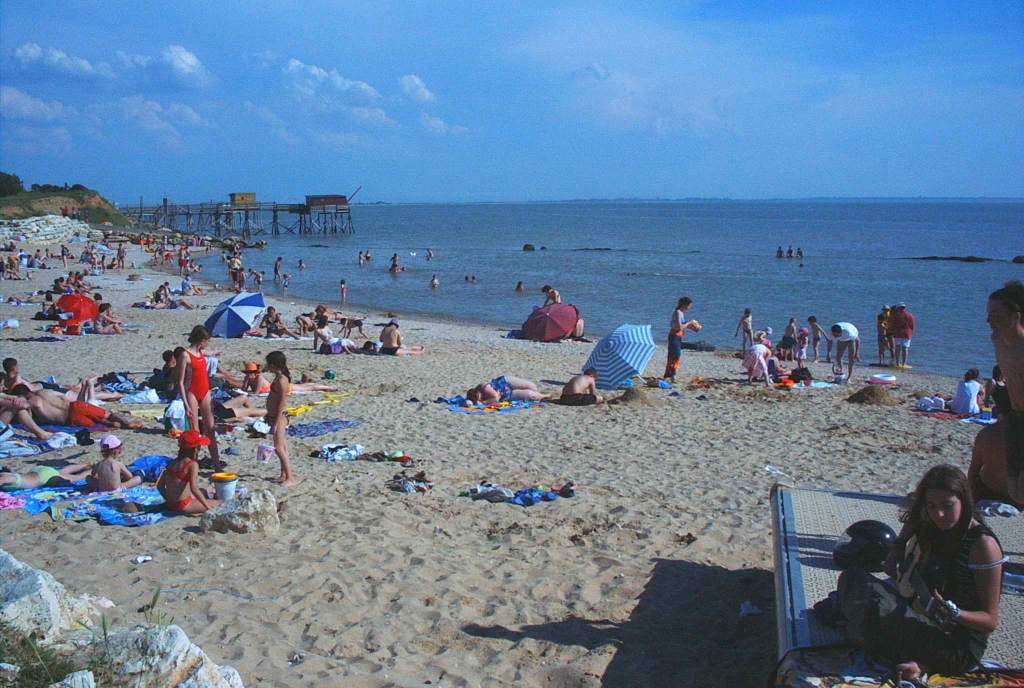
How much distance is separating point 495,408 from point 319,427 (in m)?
2.49

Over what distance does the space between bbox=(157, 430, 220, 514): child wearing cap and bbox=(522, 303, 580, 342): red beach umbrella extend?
13635 mm

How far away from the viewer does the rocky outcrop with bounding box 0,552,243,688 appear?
3.00 metres

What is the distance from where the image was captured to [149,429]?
9570 millimetres

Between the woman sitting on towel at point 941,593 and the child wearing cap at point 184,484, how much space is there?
16.4 ft

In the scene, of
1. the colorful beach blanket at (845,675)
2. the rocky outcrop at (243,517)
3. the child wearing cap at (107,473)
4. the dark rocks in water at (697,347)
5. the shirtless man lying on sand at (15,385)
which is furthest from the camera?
the dark rocks in water at (697,347)

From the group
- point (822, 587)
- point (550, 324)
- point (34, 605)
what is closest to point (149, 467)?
point (34, 605)

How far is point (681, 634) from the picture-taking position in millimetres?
5113

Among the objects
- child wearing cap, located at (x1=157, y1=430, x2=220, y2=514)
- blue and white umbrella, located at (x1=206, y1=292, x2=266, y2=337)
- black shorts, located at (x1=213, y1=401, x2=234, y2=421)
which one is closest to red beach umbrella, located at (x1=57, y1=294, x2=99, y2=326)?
blue and white umbrella, located at (x1=206, y1=292, x2=266, y2=337)

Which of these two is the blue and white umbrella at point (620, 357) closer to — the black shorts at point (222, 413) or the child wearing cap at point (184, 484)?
the black shorts at point (222, 413)

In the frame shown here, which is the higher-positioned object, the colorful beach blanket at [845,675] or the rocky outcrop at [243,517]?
the colorful beach blanket at [845,675]

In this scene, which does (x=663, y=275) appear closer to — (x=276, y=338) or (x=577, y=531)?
(x=276, y=338)

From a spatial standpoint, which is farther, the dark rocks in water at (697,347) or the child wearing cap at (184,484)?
the dark rocks in water at (697,347)

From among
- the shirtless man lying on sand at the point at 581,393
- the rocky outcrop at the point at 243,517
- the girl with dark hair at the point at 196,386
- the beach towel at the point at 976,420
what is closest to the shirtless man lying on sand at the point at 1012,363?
the rocky outcrop at the point at 243,517

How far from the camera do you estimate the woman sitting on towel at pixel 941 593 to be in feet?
11.3
